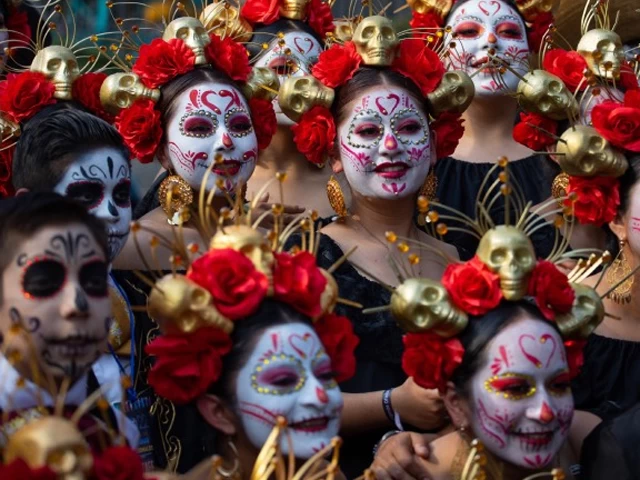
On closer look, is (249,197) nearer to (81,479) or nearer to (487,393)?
(487,393)

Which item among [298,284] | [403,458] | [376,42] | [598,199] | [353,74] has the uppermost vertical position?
[376,42]

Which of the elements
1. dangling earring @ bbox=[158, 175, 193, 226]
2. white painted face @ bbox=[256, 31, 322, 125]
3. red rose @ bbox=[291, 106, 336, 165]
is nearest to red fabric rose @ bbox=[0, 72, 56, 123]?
dangling earring @ bbox=[158, 175, 193, 226]

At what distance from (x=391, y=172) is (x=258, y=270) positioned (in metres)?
1.38

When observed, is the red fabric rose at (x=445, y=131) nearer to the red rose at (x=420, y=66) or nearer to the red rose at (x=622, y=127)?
the red rose at (x=420, y=66)

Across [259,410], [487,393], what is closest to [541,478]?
[487,393]

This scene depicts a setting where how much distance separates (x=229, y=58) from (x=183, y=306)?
183 cm

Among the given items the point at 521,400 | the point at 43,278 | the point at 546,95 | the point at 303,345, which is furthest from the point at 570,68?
the point at 43,278

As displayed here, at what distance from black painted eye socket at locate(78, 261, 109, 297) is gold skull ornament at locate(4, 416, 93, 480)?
564 mm

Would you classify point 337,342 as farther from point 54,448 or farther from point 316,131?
point 316,131

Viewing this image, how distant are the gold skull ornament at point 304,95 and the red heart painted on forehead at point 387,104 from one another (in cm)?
21

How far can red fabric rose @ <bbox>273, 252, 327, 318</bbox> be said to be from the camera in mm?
4297

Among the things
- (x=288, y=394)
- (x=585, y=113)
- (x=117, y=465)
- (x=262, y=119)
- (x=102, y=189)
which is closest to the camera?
(x=117, y=465)

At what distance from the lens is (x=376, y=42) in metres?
5.70

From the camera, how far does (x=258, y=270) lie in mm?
4277
